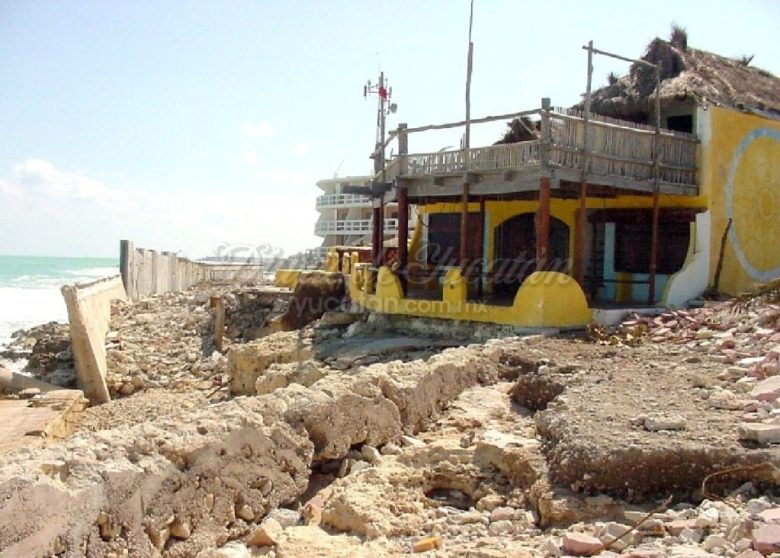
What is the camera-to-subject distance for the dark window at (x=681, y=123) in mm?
15000

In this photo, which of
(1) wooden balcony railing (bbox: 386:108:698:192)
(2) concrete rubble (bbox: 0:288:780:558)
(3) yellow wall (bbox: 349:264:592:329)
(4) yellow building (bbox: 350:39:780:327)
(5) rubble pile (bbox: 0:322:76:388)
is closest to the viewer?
(2) concrete rubble (bbox: 0:288:780:558)

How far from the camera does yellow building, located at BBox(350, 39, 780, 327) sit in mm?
12359

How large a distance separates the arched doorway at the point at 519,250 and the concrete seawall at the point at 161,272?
13.9 m

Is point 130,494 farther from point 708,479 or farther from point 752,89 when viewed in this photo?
point 752,89

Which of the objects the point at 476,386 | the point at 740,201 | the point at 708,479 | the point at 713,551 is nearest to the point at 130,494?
the point at 713,551

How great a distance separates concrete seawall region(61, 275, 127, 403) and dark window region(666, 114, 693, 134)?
1346cm

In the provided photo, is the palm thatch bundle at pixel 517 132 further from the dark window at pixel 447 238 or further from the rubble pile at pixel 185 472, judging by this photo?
the rubble pile at pixel 185 472

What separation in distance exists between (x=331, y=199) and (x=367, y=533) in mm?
43016

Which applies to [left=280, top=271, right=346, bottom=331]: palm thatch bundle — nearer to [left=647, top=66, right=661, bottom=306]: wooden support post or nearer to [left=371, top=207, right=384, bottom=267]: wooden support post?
[left=371, top=207, right=384, bottom=267]: wooden support post

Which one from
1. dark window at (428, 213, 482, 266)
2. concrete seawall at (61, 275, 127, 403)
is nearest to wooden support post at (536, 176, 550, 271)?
dark window at (428, 213, 482, 266)

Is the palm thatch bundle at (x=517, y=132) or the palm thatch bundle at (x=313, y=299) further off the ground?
the palm thatch bundle at (x=517, y=132)

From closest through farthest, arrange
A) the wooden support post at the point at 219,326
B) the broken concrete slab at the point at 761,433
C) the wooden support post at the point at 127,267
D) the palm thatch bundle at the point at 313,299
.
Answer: the broken concrete slab at the point at 761,433, the palm thatch bundle at the point at 313,299, the wooden support post at the point at 219,326, the wooden support post at the point at 127,267

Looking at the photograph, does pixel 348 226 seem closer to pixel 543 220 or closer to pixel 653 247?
pixel 653 247

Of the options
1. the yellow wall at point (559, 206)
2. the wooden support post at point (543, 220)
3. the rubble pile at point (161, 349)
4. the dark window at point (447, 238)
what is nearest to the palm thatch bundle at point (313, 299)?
the rubble pile at point (161, 349)
